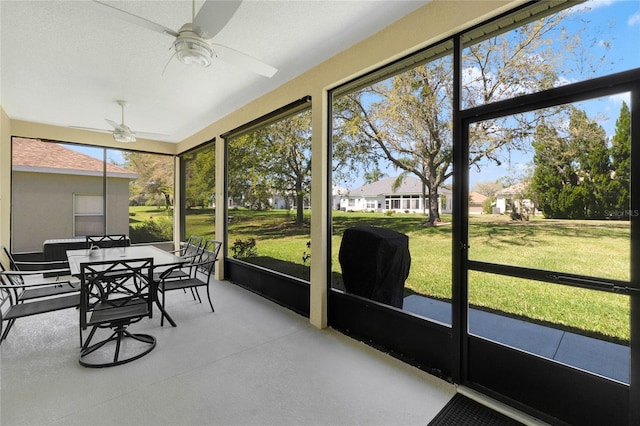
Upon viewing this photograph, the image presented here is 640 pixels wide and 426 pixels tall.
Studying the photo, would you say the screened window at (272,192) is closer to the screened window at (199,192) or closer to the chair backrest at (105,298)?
the screened window at (199,192)

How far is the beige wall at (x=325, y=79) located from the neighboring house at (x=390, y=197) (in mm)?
344

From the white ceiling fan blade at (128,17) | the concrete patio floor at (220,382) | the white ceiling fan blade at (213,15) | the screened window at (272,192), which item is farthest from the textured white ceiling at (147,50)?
the concrete patio floor at (220,382)

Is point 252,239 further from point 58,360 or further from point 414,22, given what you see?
point 414,22

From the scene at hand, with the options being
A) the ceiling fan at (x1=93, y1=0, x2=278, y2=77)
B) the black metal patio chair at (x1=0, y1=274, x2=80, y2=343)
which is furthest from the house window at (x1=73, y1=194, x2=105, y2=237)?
the ceiling fan at (x1=93, y1=0, x2=278, y2=77)

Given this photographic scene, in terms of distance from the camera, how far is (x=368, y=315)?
278 centimetres

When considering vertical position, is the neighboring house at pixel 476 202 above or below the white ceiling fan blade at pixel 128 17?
below

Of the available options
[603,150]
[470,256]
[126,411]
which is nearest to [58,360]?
[126,411]

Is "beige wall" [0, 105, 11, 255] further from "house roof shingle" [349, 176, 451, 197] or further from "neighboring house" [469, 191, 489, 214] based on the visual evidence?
"neighboring house" [469, 191, 489, 214]

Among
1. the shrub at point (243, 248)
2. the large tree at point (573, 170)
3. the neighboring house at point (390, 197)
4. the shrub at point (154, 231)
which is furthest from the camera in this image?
the shrub at point (154, 231)

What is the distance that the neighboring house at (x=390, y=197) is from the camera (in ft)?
8.51

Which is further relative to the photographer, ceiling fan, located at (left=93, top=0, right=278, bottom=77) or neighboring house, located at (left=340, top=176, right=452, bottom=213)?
neighboring house, located at (left=340, top=176, right=452, bottom=213)

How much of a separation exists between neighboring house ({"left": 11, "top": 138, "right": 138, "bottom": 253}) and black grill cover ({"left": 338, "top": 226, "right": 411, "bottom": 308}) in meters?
6.20

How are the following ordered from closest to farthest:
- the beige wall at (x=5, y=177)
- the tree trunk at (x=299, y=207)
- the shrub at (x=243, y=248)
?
the tree trunk at (x=299, y=207), the beige wall at (x=5, y=177), the shrub at (x=243, y=248)

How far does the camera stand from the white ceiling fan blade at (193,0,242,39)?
1.56 meters
